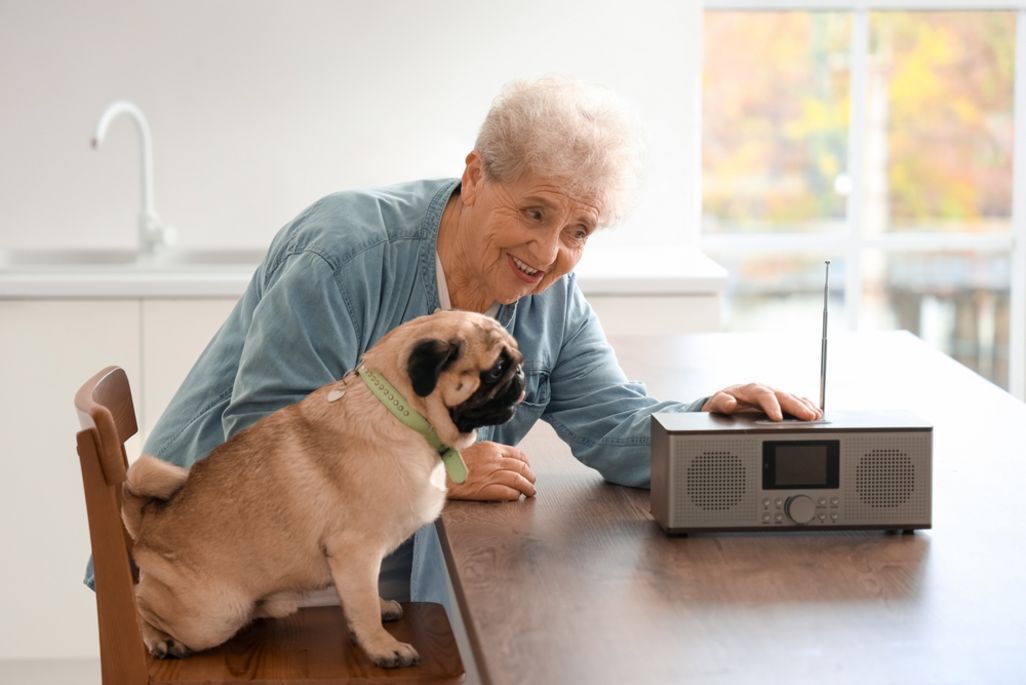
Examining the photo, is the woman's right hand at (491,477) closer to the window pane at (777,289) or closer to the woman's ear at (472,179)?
the woman's ear at (472,179)

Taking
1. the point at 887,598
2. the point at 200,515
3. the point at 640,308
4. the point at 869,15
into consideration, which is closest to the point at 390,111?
the point at 640,308

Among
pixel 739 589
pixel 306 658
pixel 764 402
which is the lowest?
pixel 306 658

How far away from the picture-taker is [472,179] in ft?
6.31

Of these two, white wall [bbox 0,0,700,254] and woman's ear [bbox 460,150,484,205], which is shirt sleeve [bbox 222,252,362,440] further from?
white wall [bbox 0,0,700,254]

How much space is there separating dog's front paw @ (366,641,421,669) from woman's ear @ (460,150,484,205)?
2.15 feet

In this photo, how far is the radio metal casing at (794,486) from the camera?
1.54 metres

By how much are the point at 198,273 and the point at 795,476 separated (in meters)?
2.34

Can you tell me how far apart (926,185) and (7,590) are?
10.1ft

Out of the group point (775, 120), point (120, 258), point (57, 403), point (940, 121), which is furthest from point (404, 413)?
point (940, 121)

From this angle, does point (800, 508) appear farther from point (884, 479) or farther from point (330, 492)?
point (330, 492)

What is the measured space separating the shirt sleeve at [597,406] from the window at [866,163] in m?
2.50

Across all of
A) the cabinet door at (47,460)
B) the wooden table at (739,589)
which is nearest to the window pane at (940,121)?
the cabinet door at (47,460)

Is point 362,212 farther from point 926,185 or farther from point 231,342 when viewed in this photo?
point 926,185

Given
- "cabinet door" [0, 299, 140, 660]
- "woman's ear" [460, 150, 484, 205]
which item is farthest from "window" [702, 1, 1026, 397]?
"woman's ear" [460, 150, 484, 205]
